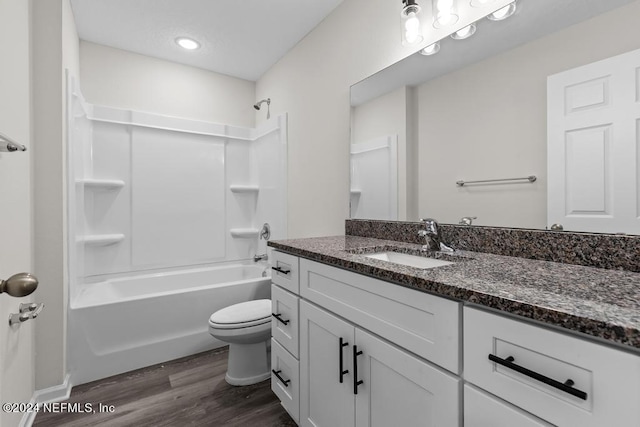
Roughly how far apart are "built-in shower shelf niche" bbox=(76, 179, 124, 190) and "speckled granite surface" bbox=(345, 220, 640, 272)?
8.17 feet

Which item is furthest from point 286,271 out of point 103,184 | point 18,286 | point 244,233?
point 103,184

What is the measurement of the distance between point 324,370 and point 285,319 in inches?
14.5

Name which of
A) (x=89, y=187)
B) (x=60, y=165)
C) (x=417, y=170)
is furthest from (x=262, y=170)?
(x=417, y=170)

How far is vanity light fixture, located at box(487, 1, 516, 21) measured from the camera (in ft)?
3.95

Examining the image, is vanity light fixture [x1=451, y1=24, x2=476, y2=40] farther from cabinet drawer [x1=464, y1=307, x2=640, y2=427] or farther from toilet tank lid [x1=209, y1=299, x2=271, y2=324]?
toilet tank lid [x1=209, y1=299, x2=271, y2=324]

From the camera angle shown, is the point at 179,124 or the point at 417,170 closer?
the point at 417,170

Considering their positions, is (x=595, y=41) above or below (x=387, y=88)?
below

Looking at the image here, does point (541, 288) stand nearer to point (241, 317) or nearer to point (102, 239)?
point (241, 317)

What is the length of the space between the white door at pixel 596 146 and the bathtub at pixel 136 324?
2.15 m

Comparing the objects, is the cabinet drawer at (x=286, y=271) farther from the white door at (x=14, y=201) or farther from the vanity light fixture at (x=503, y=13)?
the vanity light fixture at (x=503, y=13)

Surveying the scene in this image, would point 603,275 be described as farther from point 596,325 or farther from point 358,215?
point 358,215

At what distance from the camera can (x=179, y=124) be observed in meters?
2.97

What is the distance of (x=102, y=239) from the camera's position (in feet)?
8.49

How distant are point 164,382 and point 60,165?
1443mm
